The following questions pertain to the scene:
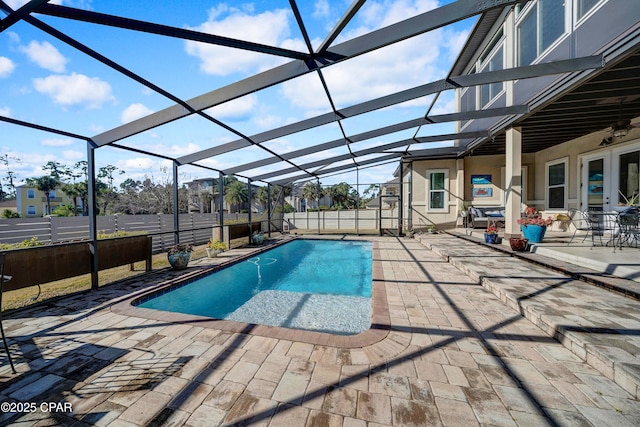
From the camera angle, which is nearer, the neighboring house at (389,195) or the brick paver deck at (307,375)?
the brick paver deck at (307,375)

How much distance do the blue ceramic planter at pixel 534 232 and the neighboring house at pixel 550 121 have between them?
313mm

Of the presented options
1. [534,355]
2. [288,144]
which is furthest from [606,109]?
[288,144]

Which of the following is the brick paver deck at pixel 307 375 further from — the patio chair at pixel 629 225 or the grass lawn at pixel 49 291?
the patio chair at pixel 629 225

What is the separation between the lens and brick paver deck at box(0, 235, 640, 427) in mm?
1680

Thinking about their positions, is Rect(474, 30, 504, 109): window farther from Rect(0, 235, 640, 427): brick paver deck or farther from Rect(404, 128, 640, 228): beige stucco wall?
Rect(0, 235, 640, 427): brick paver deck

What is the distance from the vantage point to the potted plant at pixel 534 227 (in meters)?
6.00

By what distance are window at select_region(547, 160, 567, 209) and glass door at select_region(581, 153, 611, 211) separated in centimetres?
93

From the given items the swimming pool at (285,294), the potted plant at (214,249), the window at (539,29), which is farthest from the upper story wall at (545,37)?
the potted plant at (214,249)

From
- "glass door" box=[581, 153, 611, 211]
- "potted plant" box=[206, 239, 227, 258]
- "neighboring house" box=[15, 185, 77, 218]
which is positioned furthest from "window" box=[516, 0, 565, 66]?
"neighboring house" box=[15, 185, 77, 218]

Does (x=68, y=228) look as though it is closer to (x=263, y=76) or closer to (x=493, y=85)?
(x=263, y=76)

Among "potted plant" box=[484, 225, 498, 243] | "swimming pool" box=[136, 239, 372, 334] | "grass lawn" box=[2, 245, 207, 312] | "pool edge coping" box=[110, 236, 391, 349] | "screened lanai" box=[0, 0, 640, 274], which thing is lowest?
"swimming pool" box=[136, 239, 372, 334]

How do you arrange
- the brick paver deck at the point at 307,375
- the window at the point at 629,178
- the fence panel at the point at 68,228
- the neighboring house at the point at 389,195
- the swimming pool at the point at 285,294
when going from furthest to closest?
the neighboring house at the point at 389,195 → the fence panel at the point at 68,228 → the window at the point at 629,178 → the swimming pool at the point at 285,294 → the brick paver deck at the point at 307,375

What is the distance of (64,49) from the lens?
2.99 m

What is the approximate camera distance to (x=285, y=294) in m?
5.42
